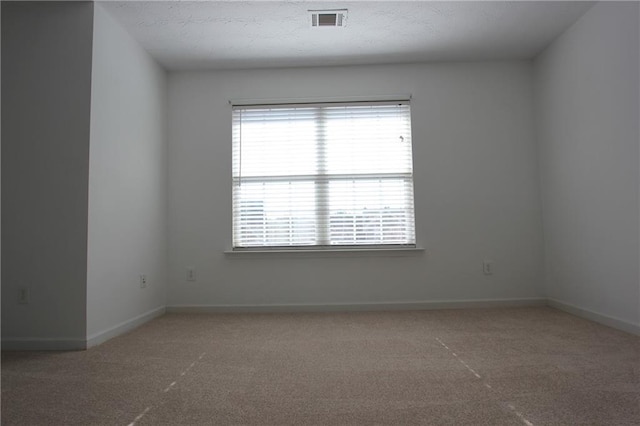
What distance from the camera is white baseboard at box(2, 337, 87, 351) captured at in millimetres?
2891

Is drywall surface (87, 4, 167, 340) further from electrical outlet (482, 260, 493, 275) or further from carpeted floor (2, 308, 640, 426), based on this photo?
electrical outlet (482, 260, 493, 275)

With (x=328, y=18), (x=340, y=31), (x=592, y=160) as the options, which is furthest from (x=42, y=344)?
(x=592, y=160)

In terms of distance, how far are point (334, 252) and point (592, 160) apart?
2.30 metres

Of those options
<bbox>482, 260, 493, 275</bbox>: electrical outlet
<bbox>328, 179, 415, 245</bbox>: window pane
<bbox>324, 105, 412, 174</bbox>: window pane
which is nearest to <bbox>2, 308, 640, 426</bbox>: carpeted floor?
<bbox>482, 260, 493, 275</bbox>: electrical outlet

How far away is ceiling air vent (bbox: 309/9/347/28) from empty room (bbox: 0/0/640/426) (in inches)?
0.8

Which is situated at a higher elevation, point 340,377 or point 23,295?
point 23,295

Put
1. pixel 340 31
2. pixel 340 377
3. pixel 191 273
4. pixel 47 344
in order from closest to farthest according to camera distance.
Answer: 1. pixel 340 377
2. pixel 47 344
3. pixel 340 31
4. pixel 191 273

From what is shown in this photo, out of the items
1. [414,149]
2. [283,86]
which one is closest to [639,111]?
[414,149]

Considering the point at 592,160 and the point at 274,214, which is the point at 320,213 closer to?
the point at 274,214

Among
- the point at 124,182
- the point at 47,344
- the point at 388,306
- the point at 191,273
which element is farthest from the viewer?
the point at 191,273

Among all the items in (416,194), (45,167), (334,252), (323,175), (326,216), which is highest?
(323,175)

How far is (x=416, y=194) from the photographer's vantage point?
430 centimetres

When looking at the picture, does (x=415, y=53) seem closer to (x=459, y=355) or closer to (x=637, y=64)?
(x=637, y=64)

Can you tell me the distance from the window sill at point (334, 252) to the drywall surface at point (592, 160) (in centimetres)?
129
